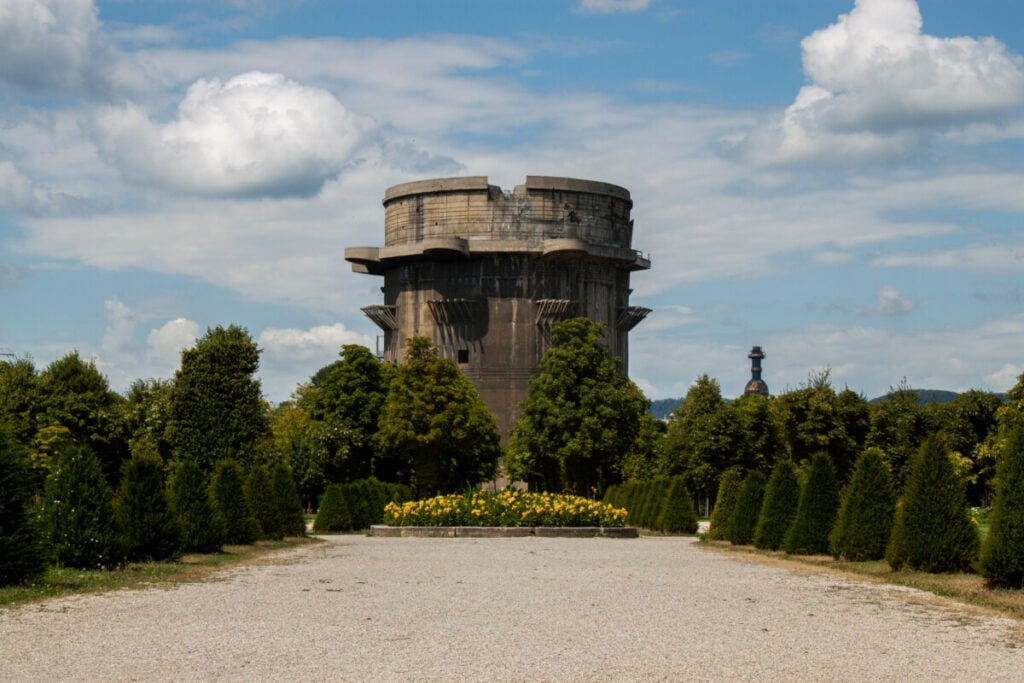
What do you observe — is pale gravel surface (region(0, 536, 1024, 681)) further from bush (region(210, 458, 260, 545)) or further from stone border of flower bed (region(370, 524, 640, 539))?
stone border of flower bed (region(370, 524, 640, 539))

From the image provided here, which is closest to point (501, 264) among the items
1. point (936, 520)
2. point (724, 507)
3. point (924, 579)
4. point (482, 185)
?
point (482, 185)

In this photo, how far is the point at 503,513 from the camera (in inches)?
1500

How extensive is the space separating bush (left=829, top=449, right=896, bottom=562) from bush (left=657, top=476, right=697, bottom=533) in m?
17.2

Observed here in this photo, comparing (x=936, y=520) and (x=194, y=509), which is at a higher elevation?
(x=936, y=520)

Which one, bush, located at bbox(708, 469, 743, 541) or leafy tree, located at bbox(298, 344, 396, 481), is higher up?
leafy tree, located at bbox(298, 344, 396, 481)

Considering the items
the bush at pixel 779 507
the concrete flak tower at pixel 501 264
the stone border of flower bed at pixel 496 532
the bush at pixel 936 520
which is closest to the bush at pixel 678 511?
the stone border of flower bed at pixel 496 532

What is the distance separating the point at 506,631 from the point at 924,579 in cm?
959

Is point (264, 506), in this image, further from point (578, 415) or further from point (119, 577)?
point (578, 415)

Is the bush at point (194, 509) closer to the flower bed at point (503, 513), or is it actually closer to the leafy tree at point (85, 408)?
the flower bed at point (503, 513)

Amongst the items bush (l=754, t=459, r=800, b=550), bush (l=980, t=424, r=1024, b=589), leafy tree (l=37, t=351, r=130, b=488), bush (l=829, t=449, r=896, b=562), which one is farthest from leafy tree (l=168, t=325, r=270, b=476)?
bush (l=980, t=424, r=1024, b=589)

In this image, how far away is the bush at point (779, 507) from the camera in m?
29.6

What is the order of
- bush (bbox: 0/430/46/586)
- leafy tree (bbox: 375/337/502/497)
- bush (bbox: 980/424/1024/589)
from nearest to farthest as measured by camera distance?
bush (bbox: 0/430/46/586), bush (bbox: 980/424/1024/589), leafy tree (bbox: 375/337/502/497)

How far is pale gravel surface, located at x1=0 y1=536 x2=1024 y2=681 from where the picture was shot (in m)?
11.8

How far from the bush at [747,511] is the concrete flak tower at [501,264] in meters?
47.6
